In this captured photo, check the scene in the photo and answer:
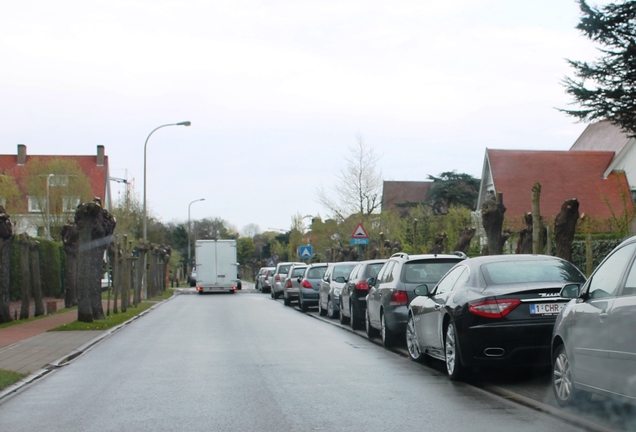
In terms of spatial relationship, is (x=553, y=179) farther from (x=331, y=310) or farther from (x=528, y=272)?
(x=528, y=272)

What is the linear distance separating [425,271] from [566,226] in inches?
124

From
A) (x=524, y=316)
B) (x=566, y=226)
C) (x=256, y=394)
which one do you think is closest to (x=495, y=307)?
(x=524, y=316)

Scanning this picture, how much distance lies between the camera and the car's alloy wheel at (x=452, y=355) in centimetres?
1077

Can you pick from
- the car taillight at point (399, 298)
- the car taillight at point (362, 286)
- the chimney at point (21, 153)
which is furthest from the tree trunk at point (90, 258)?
the chimney at point (21, 153)

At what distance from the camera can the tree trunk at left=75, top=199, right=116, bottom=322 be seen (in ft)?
76.1

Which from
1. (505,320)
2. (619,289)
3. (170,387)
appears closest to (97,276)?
(170,387)

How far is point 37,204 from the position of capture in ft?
218

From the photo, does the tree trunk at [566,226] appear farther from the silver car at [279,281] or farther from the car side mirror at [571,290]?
the silver car at [279,281]

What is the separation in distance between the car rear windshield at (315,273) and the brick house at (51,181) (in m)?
36.4

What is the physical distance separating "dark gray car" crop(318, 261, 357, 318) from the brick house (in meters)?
40.9

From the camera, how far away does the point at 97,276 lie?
24.0 meters

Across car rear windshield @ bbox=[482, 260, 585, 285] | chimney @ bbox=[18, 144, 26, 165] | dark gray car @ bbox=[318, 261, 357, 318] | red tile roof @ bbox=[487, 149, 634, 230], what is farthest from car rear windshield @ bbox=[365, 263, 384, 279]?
chimney @ bbox=[18, 144, 26, 165]

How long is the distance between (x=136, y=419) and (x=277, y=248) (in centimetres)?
9618

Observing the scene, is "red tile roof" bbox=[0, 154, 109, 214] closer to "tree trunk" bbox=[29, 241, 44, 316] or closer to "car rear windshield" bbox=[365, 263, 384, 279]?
"tree trunk" bbox=[29, 241, 44, 316]
